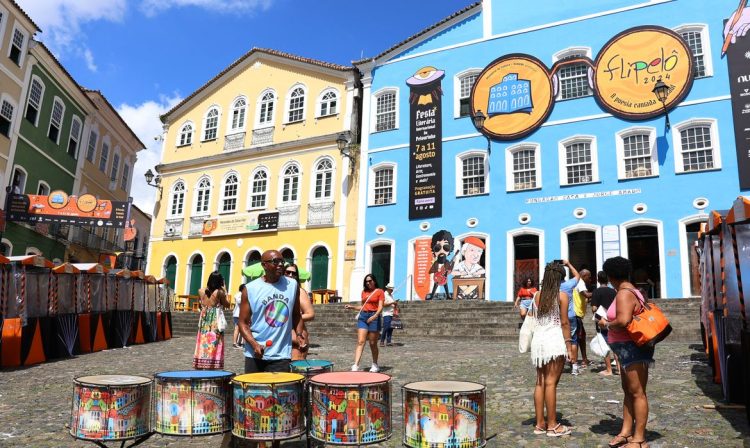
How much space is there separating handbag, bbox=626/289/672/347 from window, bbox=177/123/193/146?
2737 centimetres

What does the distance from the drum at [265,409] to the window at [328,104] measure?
22042 mm

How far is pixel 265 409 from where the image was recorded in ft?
11.4

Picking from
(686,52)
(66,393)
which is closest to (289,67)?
(686,52)

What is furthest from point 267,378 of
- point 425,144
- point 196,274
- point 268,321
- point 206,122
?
point 206,122

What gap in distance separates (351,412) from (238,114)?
85.4 ft

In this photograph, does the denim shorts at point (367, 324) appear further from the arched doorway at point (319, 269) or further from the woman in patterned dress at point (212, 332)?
the arched doorway at point (319, 269)

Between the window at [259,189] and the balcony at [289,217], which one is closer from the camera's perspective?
the balcony at [289,217]

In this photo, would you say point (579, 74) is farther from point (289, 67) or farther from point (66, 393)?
point (66, 393)

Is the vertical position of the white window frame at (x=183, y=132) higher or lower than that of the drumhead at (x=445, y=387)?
higher

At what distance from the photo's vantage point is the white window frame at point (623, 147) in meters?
17.9

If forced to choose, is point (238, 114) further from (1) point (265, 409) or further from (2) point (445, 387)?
(2) point (445, 387)

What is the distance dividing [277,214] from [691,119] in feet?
54.5

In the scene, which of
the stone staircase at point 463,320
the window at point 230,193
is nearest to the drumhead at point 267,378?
the stone staircase at point 463,320

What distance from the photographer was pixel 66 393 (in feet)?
25.8
